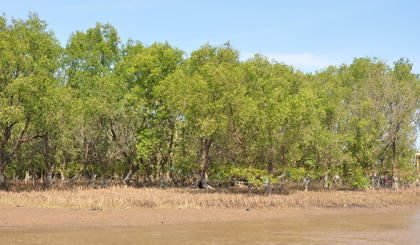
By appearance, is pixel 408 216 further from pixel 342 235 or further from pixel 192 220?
pixel 192 220

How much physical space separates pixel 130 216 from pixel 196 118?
14.1 metres

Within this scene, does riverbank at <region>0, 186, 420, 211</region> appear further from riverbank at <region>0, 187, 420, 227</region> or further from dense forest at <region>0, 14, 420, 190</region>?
dense forest at <region>0, 14, 420, 190</region>

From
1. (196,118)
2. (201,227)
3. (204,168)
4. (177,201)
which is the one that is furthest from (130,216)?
(204,168)

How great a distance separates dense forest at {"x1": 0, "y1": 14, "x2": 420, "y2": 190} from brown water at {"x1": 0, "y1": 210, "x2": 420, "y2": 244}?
9.45 meters

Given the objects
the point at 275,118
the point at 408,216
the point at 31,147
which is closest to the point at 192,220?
the point at 275,118

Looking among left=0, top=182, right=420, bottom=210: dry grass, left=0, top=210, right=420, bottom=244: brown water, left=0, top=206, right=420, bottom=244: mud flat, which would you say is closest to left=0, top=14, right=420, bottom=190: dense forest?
left=0, top=182, right=420, bottom=210: dry grass

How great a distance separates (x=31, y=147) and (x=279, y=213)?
3104cm

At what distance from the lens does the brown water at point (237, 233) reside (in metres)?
16.8

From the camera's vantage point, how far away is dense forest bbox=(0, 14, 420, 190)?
1305 inches

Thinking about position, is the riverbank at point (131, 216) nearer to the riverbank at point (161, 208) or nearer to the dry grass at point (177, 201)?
the riverbank at point (161, 208)

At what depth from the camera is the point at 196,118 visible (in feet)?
115

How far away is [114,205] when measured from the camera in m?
25.2

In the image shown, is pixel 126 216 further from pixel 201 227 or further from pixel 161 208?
pixel 201 227

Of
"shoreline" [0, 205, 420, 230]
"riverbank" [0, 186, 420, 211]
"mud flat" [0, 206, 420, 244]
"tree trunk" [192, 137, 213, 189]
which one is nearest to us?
"mud flat" [0, 206, 420, 244]
